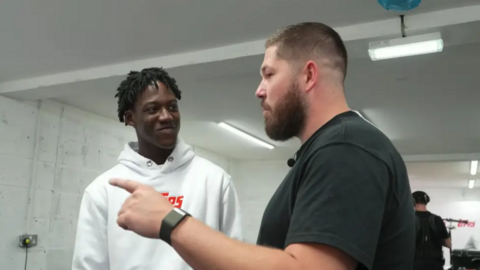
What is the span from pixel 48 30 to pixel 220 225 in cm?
198

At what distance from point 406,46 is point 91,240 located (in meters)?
2.14

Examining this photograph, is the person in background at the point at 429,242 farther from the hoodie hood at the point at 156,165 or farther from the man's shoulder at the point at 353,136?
the man's shoulder at the point at 353,136

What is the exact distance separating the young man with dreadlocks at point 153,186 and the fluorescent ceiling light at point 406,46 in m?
1.52

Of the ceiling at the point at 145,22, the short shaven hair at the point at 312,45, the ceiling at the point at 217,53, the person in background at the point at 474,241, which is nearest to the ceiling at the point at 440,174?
the person in background at the point at 474,241

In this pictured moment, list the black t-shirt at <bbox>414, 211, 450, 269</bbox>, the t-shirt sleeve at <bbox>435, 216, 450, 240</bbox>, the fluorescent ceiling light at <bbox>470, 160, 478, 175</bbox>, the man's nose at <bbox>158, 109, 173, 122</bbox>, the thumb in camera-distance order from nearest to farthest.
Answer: the thumb → the man's nose at <bbox>158, 109, 173, 122</bbox> → the black t-shirt at <bbox>414, 211, 450, 269</bbox> → the t-shirt sleeve at <bbox>435, 216, 450, 240</bbox> → the fluorescent ceiling light at <bbox>470, 160, 478, 175</bbox>

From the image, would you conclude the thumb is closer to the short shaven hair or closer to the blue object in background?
the short shaven hair

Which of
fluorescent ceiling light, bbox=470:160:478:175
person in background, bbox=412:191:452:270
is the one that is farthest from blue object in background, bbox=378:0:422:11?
fluorescent ceiling light, bbox=470:160:478:175

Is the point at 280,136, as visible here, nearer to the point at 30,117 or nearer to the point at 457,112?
the point at 30,117

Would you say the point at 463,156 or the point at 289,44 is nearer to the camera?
the point at 289,44

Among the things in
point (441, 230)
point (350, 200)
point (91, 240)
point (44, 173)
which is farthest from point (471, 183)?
point (350, 200)

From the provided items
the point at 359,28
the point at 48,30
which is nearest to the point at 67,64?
the point at 48,30

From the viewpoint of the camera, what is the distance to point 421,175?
9477 millimetres

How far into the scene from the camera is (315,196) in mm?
708

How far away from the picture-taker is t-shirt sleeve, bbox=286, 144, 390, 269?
0.68m
